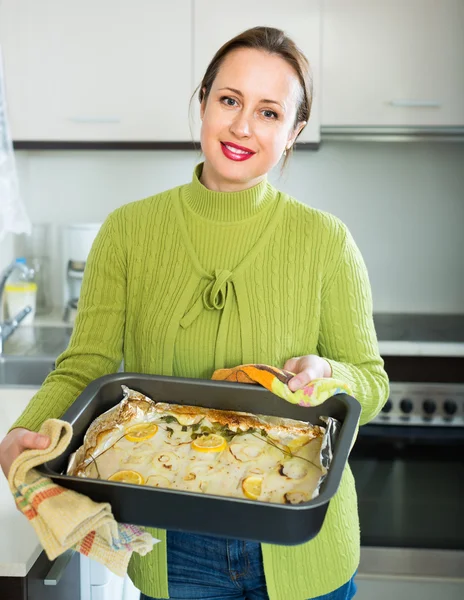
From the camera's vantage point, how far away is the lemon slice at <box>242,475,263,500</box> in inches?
33.7

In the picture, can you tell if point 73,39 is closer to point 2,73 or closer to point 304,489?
point 2,73

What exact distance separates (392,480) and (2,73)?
1608 mm

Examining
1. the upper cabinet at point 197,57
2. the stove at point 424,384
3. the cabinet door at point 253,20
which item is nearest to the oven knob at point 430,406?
the stove at point 424,384

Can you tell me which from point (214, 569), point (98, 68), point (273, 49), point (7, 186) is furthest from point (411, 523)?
point (98, 68)

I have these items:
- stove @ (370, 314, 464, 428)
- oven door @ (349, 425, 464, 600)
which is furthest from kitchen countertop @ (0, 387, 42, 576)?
stove @ (370, 314, 464, 428)

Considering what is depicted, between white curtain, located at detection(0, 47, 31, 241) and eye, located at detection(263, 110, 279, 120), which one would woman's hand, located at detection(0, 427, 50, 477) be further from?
white curtain, located at detection(0, 47, 31, 241)

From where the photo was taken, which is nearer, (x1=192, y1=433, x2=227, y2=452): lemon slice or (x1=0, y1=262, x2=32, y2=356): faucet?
(x1=192, y1=433, x2=227, y2=452): lemon slice

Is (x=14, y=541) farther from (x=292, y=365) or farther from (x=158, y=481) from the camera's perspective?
(x=292, y=365)

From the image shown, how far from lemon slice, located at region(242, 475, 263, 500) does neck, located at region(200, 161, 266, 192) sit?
1.46 ft

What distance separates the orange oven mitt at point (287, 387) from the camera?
0.90 metres

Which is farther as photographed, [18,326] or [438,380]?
[18,326]

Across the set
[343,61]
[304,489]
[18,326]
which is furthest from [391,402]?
[304,489]

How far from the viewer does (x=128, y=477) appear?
2.88 ft

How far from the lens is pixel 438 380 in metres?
2.14
